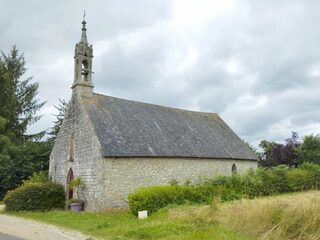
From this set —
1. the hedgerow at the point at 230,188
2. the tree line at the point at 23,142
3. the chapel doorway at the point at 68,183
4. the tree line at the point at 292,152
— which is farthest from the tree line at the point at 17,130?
the tree line at the point at 292,152

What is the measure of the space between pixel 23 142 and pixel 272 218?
101 feet

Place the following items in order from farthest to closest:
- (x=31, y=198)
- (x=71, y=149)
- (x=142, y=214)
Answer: (x=71, y=149), (x=31, y=198), (x=142, y=214)

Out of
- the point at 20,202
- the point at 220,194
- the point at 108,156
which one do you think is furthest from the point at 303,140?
the point at 20,202

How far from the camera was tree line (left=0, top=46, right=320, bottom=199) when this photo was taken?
101 ft

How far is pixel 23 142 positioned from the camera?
36938 millimetres

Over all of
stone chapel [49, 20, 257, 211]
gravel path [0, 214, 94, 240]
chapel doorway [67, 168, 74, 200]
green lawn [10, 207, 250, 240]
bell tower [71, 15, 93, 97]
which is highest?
bell tower [71, 15, 93, 97]

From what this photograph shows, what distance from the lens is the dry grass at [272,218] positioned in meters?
9.80

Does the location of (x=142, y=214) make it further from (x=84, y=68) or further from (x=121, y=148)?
(x=84, y=68)

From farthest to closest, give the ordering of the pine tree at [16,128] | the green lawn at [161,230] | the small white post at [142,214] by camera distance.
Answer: the pine tree at [16,128] < the small white post at [142,214] < the green lawn at [161,230]

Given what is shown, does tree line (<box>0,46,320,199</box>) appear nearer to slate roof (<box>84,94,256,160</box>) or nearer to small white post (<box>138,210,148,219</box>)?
slate roof (<box>84,94,256,160</box>)

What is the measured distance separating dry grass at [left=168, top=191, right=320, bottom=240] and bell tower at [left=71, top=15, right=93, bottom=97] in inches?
515

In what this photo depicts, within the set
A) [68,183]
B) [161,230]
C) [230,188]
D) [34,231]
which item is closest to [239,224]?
[161,230]

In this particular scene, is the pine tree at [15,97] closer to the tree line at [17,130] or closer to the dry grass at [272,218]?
→ the tree line at [17,130]

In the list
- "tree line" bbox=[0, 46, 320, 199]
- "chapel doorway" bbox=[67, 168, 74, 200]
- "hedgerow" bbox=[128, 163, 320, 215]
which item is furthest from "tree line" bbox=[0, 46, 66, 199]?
"hedgerow" bbox=[128, 163, 320, 215]
